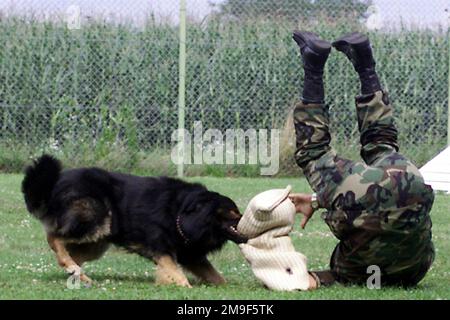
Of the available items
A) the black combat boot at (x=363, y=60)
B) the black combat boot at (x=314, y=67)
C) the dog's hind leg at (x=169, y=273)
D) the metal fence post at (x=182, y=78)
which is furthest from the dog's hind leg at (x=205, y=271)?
the metal fence post at (x=182, y=78)

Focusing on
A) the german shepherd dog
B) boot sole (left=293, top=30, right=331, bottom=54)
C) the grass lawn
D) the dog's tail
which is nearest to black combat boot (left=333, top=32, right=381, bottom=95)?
boot sole (left=293, top=30, right=331, bottom=54)

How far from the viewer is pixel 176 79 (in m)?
14.5

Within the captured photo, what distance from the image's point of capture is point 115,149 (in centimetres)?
1430

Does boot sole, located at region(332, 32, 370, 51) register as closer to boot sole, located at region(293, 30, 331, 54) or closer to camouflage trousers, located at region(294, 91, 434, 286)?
boot sole, located at region(293, 30, 331, 54)

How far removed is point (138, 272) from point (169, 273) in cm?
83

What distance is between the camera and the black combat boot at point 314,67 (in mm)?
6715

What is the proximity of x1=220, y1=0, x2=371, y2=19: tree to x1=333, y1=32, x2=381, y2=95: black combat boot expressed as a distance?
314 inches

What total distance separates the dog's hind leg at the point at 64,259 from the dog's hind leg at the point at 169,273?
48 cm

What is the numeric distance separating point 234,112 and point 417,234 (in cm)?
865

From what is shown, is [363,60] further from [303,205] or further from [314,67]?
[303,205]

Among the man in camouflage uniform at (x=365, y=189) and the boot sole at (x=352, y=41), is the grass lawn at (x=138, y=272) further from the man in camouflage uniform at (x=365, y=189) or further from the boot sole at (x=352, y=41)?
the boot sole at (x=352, y=41)

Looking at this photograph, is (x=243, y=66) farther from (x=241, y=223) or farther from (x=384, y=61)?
(x=241, y=223)

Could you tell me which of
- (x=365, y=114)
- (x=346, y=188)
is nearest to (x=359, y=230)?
(x=346, y=188)

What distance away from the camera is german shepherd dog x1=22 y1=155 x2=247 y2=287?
272 inches
